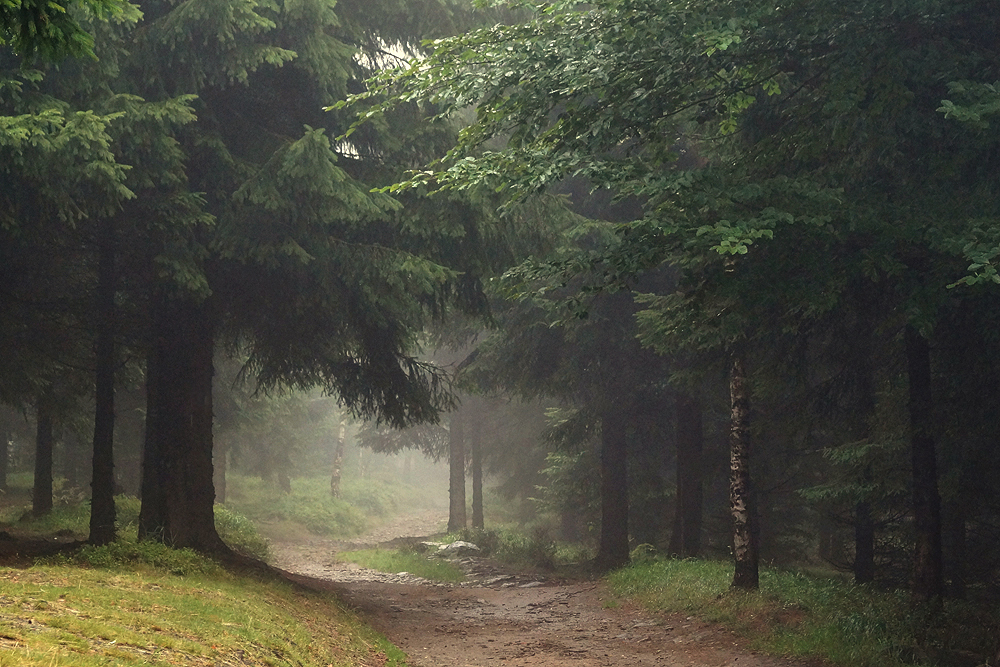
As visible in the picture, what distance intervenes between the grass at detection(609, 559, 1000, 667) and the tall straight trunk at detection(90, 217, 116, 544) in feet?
29.3

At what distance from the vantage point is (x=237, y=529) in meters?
21.2

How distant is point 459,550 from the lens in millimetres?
23719

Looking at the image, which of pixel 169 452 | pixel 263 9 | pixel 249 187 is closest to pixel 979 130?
pixel 249 187

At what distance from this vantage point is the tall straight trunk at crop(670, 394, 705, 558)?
691 inches

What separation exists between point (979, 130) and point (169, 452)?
466 inches

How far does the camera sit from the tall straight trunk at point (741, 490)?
516 inches

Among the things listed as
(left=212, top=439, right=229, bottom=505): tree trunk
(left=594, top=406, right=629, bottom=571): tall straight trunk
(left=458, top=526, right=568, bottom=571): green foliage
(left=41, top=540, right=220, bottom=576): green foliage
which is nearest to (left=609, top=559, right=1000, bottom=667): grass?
(left=594, top=406, right=629, bottom=571): tall straight trunk

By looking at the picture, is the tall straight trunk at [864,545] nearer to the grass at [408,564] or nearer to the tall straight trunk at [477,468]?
the grass at [408,564]

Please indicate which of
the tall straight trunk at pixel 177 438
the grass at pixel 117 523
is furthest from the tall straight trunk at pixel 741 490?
the grass at pixel 117 523

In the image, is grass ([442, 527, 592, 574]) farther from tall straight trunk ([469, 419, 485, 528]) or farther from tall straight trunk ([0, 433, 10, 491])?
tall straight trunk ([0, 433, 10, 491])

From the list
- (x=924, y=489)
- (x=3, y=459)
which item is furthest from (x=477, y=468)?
(x=924, y=489)

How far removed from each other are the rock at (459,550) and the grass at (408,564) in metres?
0.52

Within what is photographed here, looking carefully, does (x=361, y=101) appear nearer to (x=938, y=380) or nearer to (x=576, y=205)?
(x=576, y=205)

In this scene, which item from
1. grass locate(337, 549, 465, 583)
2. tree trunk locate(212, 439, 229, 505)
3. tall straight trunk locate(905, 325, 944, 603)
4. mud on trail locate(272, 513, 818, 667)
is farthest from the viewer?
tree trunk locate(212, 439, 229, 505)
